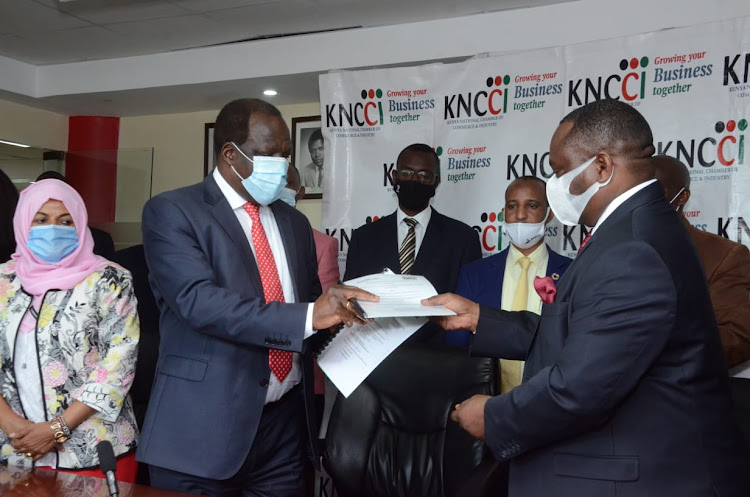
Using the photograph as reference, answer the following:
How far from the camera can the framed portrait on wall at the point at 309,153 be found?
6.17m

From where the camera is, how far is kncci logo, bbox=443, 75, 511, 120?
15.0 feet

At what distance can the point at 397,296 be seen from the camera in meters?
2.02

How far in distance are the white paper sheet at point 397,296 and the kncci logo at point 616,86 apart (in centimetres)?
261

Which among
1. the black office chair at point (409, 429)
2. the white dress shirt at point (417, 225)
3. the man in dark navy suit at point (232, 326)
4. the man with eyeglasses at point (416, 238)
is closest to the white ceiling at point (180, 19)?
the man with eyeglasses at point (416, 238)

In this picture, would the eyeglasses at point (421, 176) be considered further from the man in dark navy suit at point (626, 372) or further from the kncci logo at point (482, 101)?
the man in dark navy suit at point (626, 372)

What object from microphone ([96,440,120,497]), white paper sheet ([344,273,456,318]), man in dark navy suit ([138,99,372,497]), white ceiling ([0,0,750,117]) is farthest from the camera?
white ceiling ([0,0,750,117])

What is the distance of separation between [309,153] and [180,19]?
1626mm

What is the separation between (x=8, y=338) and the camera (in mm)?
2371

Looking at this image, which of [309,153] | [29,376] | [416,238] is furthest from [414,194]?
[309,153]

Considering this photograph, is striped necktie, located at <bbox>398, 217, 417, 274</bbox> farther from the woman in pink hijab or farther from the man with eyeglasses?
the woman in pink hijab

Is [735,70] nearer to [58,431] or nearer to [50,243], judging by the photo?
[50,243]

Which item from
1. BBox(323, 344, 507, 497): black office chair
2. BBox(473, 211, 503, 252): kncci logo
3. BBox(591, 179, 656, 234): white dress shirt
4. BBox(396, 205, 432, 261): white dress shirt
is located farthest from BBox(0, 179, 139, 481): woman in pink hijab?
BBox(473, 211, 503, 252): kncci logo

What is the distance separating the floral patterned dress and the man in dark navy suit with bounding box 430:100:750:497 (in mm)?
1337

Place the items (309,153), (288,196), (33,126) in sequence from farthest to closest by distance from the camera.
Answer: (33,126), (309,153), (288,196)
